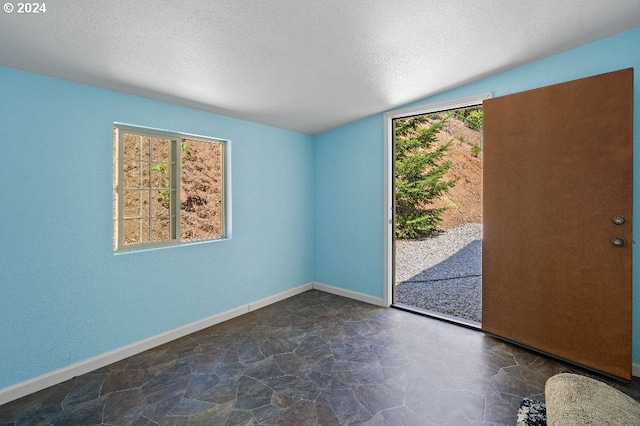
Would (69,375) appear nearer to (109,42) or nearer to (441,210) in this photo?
(109,42)

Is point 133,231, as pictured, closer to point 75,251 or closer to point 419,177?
point 75,251

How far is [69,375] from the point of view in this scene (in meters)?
2.18

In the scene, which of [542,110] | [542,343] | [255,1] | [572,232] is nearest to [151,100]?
[255,1]

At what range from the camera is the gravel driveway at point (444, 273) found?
393 centimetres

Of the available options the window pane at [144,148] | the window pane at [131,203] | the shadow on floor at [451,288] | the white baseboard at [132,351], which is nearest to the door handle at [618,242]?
the white baseboard at [132,351]

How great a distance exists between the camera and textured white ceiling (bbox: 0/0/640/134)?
64.7 inches

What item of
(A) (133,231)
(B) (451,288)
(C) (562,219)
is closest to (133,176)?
(A) (133,231)

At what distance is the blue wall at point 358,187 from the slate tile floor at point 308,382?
94 cm

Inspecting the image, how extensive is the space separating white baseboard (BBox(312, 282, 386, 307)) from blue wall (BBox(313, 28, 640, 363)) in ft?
0.16

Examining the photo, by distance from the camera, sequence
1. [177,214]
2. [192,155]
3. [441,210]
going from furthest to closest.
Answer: [441,210], [192,155], [177,214]

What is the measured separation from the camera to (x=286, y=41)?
1.99 metres

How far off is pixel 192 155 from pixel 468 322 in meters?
5.25

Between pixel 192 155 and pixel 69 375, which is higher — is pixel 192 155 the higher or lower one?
the higher one

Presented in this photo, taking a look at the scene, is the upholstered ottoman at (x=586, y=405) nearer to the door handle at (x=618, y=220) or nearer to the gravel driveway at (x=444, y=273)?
the door handle at (x=618, y=220)
